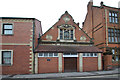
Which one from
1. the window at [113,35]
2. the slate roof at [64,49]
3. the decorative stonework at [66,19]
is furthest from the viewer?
the window at [113,35]

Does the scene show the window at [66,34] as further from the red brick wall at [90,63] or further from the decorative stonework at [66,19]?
the red brick wall at [90,63]

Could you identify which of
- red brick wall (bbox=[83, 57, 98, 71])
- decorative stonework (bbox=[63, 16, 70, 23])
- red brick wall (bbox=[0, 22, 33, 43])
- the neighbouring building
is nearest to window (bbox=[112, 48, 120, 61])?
the neighbouring building

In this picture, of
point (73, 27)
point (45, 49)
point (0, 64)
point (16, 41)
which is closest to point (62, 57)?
point (45, 49)

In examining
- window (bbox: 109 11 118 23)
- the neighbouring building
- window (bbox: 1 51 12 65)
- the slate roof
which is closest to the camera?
window (bbox: 1 51 12 65)

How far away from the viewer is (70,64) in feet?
47.3

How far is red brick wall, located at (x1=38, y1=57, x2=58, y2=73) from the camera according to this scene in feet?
44.1

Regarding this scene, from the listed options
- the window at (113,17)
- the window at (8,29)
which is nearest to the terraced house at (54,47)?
the window at (8,29)

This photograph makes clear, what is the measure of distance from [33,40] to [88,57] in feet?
27.3

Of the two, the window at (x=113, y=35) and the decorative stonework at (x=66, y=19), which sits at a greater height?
the decorative stonework at (x=66, y=19)

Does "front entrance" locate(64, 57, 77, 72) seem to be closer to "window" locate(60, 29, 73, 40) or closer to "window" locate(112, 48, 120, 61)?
"window" locate(60, 29, 73, 40)

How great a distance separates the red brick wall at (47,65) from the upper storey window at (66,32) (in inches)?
153

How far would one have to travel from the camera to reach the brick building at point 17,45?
501 inches

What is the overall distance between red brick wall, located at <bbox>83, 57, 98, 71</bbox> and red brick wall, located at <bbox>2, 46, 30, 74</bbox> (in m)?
8.13

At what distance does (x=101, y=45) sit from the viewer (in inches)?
720
